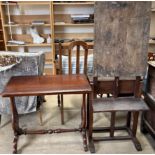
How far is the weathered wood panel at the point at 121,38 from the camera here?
5.72 feet

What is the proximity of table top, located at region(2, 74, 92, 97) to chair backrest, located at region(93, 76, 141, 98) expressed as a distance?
0.17m

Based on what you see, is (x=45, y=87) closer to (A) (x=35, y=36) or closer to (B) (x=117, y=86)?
(B) (x=117, y=86)

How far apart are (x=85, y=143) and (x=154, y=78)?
3.07ft

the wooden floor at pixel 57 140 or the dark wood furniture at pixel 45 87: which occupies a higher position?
the dark wood furniture at pixel 45 87

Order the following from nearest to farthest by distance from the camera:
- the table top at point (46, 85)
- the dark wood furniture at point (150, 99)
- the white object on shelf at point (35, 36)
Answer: the table top at point (46, 85), the dark wood furniture at point (150, 99), the white object on shelf at point (35, 36)

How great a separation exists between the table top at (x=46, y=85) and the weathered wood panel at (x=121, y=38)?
0.75ft

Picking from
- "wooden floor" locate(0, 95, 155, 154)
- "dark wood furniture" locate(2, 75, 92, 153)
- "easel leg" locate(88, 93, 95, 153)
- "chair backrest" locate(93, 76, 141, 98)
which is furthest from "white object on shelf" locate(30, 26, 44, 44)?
"easel leg" locate(88, 93, 95, 153)

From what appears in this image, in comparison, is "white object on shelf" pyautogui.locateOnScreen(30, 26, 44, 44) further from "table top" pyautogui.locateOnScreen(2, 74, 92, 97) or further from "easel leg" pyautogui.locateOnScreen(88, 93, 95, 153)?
"easel leg" pyautogui.locateOnScreen(88, 93, 95, 153)

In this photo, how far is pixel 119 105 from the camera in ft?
6.22

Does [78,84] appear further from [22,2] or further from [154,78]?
[22,2]

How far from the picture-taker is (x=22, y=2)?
393 cm

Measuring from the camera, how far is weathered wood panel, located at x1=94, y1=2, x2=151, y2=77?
5.72 ft

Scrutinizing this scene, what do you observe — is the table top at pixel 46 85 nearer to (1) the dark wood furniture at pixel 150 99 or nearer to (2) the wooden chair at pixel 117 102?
(2) the wooden chair at pixel 117 102

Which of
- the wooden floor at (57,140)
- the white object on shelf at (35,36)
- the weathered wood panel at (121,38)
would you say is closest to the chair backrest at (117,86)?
the weathered wood panel at (121,38)
